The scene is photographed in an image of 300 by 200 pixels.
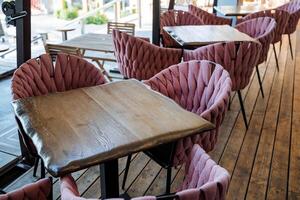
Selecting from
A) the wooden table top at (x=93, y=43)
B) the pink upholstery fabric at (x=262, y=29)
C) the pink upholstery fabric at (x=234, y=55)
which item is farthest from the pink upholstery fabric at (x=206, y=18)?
the pink upholstery fabric at (x=234, y=55)

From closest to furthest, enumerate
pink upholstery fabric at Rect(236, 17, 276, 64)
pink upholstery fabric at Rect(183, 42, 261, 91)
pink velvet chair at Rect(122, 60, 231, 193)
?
pink velvet chair at Rect(122, 60, 231, 193), pink upholstery fabric at Rect(183, 42, 261, 91), pink upholstery fabric at Rect(236, 17, 276, 64)

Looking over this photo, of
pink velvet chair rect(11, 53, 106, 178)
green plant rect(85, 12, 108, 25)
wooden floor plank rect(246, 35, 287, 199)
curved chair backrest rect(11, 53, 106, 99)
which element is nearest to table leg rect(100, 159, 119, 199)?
pink velvet chair rect(11, 53, 106, 178)

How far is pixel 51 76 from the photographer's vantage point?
7.11 feet

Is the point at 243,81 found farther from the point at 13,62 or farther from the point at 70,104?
the point at 13,62

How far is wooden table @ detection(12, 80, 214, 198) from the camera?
131 centimetres

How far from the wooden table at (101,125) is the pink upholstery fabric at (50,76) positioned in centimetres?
28

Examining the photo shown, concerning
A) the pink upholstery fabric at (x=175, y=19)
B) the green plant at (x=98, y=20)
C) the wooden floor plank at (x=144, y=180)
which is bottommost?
the wooden floor plank at (x=144, y=180)

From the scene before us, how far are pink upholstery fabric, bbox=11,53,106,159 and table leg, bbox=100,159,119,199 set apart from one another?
51 centimetres

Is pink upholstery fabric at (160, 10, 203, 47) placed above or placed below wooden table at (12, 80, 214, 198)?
above

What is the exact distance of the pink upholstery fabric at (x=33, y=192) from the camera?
127cm

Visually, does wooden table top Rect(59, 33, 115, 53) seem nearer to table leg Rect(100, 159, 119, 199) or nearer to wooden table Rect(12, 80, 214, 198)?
wooden table Rect(12, 80, 214, 198)

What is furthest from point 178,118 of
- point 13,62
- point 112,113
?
point 13,62

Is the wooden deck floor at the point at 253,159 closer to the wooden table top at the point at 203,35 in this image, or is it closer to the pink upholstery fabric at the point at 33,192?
the wooden table top at the point at 203,35

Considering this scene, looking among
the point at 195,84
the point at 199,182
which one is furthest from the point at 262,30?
the point at 199,182
